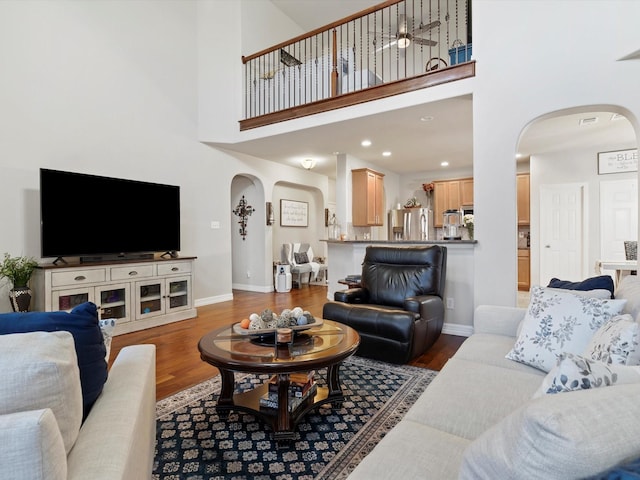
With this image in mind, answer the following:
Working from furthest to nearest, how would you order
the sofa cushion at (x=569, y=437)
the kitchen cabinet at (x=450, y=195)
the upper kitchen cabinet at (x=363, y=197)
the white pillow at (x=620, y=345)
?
the kitchen cabinet at (x=450, y=195), the upper kitchen cabinet at (x=363, y=197), the white pillow at (x=620, y=345), the sofa cushion at (x=569, y=437)

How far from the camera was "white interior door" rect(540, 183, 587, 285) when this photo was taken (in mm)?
5816

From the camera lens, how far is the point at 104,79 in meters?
4.22

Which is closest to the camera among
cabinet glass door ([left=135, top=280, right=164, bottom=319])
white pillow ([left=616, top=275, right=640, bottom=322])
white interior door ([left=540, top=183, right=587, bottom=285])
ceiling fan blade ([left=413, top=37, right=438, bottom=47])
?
white pillow ([left=616, top=275, right=640, bottom=322])

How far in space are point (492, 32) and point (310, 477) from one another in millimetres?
4045

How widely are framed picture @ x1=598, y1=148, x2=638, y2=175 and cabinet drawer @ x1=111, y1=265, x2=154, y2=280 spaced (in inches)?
274

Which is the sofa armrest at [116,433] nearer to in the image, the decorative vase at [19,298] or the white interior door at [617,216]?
the decorative vase at [19,298]

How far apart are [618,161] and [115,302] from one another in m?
7.51

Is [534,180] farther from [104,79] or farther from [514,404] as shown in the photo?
[104,79]

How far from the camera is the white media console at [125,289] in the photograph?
11.2 ft

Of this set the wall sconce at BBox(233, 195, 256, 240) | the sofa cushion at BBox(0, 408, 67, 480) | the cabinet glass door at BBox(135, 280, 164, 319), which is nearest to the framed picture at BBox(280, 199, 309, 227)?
the wall sconce at BBox(233, 195, 256, 240)

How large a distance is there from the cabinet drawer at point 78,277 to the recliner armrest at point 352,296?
2545 millimetres

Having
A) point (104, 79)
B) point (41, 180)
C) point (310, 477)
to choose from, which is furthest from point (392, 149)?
point (310, 477)

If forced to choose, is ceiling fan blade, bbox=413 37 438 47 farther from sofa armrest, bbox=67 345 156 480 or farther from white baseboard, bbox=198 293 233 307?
sofa armrest, bbox=67 345 156 480

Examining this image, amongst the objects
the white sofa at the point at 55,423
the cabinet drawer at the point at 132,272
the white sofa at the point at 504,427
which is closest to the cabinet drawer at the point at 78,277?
the cabinet drawer at the point at 132,272
